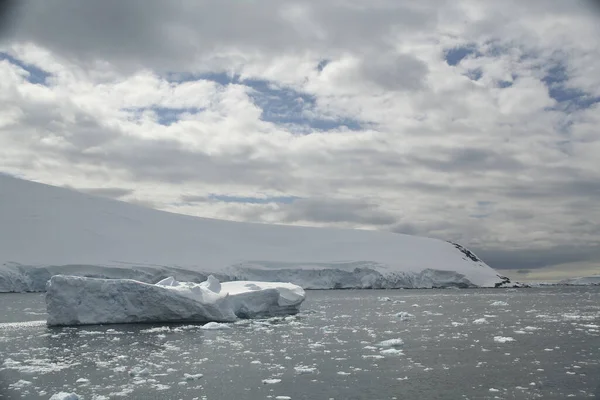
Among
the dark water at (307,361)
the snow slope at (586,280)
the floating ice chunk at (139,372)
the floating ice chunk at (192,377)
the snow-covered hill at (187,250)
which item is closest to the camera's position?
the dark water at (307,361)

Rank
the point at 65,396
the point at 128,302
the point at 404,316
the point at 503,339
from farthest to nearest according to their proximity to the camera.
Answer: the point at 404,316
the point at 128,302
the point at 503,339
the point at 65,396

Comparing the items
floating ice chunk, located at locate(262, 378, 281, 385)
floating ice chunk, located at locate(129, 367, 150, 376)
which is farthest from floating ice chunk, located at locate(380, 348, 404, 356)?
floating ice chunk, located at locate(129, 367, 150, 376)

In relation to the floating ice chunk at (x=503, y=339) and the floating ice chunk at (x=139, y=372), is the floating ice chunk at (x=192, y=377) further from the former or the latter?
the floating ice chunk at (x=503, y=339)

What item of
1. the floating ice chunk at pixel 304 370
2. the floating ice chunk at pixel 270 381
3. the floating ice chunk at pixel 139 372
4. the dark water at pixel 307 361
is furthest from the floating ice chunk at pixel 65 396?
the floating ice chunk at pixel 304 370

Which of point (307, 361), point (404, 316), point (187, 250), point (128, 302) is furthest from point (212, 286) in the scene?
point (187, 250)

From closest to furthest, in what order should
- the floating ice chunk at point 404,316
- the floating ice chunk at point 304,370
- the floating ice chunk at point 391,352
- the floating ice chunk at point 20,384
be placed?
the floating ice chunk at point 20,384 → the floating ice chunk at point 304,370 → the floating ice chunk at point 391,352 → the floating ice chunk at point 404,316

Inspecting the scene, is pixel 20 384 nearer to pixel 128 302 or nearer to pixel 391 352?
pixel 391 352

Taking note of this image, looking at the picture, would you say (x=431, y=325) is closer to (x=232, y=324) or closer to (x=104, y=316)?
(x=232, y=324)
